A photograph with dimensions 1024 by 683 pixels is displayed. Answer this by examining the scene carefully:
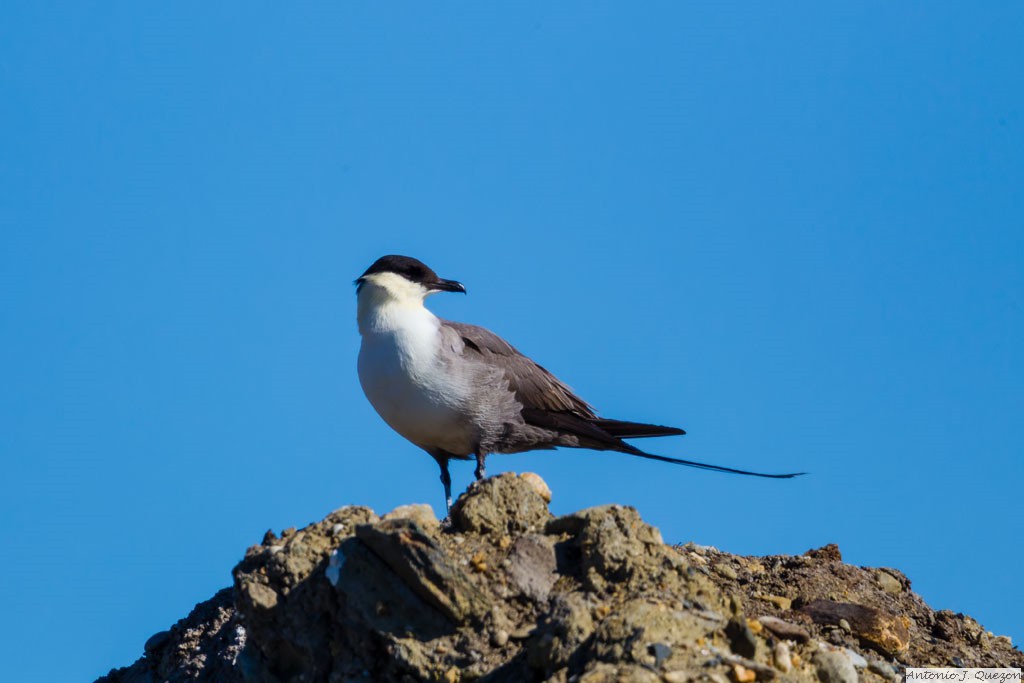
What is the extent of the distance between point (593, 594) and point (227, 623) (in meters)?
3.81

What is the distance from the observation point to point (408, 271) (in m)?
11.4

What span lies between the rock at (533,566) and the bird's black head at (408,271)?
5036mm

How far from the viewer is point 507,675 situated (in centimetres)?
602

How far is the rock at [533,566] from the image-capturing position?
654 cm

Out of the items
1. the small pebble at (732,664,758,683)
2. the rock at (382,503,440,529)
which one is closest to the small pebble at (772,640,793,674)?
the small pebble at (732,664,758,683)

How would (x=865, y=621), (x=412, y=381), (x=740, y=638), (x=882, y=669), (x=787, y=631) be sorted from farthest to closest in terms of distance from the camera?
(x=412, y=381) < (x=865, y=621) < (x=882, y=669) < (x=787, y=631) < (x=740, y=638)

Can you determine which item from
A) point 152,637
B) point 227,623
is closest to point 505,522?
point 227,623

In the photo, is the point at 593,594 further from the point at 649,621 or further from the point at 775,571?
the point at 775,571

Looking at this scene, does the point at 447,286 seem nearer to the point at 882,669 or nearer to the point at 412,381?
the point at 412,381

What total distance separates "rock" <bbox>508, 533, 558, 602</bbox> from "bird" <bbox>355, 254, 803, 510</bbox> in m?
4.03

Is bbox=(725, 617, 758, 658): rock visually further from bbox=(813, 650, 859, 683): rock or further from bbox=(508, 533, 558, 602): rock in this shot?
bbox=(508, 533, 558, 602): rock

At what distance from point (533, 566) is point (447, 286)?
208 inches

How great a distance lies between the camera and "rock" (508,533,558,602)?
6535 mm

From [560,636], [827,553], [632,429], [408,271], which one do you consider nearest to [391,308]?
[408,271]
